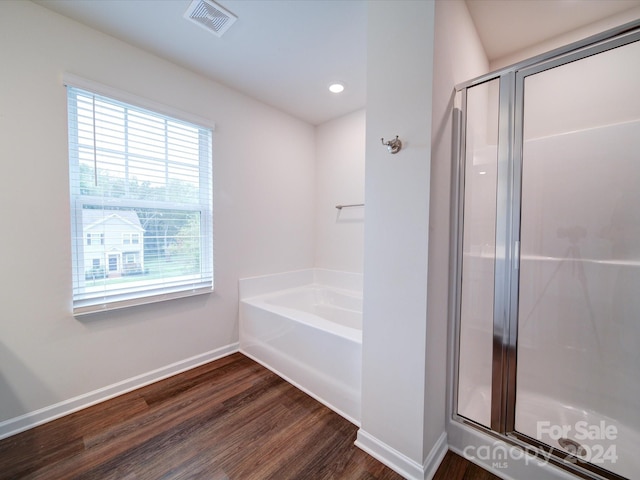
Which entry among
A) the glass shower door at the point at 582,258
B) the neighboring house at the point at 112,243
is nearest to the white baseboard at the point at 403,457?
the glass shower door at the point at 582,258

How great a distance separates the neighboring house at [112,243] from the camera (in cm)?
173

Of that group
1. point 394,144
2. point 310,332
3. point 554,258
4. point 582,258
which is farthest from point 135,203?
point 582,258

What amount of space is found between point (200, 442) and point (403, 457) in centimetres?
111

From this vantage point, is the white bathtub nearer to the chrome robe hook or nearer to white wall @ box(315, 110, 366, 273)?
white wall @ box(315, 110, 366, 273)

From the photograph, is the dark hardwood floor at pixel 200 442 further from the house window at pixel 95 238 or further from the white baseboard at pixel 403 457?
the house window at pixel 95 238

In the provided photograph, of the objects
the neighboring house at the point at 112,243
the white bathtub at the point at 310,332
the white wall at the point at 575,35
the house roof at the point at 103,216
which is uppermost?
the white wall at the point at 575,35

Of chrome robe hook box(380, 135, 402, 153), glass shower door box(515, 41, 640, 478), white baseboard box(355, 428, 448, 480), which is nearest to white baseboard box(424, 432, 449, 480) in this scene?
white baseboard box(355, 428, 448, 480)

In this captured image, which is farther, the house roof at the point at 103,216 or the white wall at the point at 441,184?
the house roof at the point at 103,216

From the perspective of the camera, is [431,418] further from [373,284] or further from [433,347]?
[373,284]

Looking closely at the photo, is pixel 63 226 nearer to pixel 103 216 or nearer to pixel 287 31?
pixel 103 216

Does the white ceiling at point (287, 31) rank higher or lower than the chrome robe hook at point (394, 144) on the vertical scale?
higher

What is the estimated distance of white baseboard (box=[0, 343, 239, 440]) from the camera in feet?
4.93

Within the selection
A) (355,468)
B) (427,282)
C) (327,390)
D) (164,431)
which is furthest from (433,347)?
(164,431)

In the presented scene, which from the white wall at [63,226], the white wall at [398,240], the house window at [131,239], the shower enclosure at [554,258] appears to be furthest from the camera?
the house window at [131,239]
